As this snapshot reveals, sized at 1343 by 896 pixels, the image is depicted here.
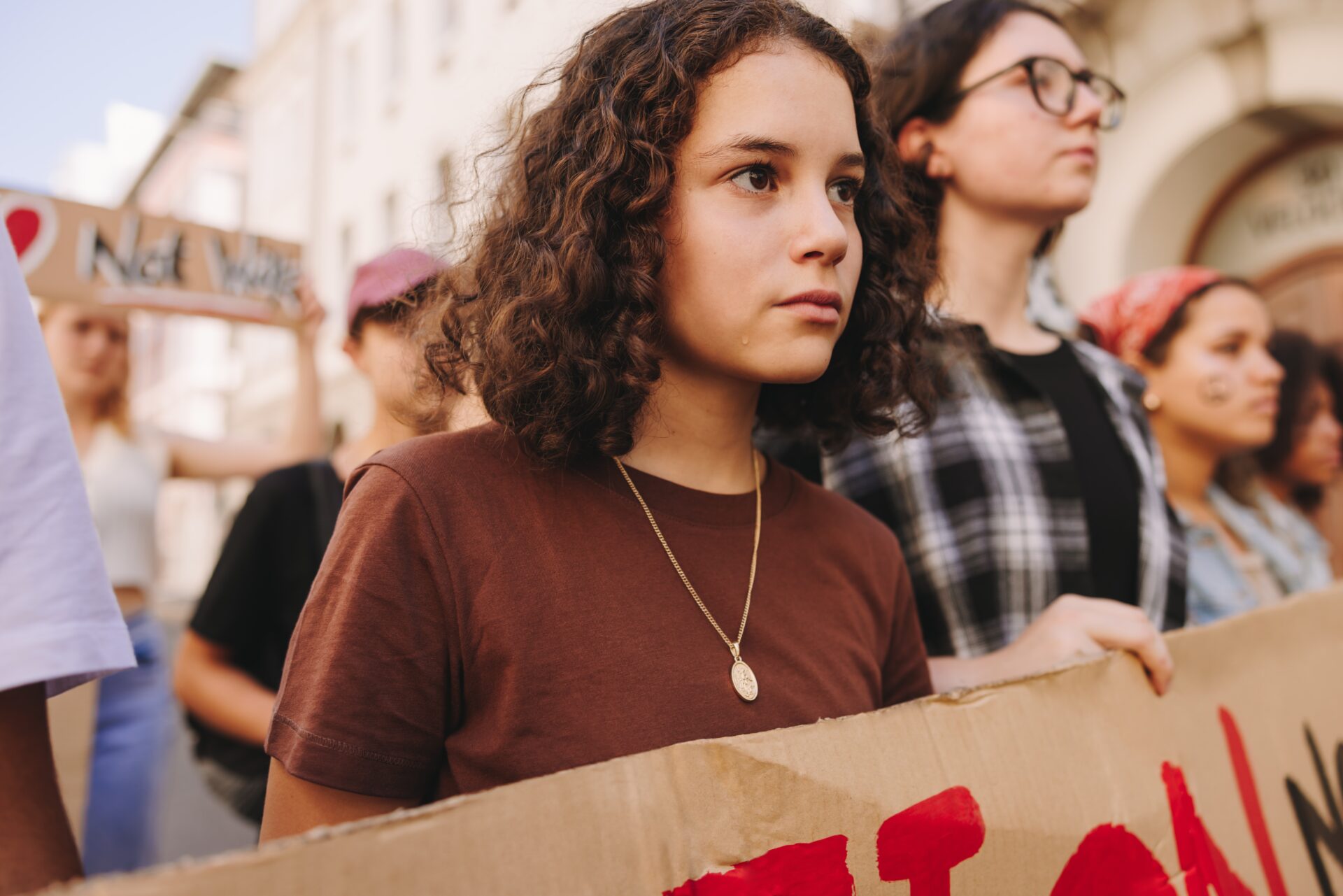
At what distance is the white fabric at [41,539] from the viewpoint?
716mm

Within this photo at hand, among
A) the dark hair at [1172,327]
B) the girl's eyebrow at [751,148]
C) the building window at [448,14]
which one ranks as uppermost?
the building window at [448,14]

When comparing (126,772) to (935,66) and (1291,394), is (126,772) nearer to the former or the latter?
(935,66)

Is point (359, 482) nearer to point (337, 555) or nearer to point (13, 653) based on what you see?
point (337, 555)

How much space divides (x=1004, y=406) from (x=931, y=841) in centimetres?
98

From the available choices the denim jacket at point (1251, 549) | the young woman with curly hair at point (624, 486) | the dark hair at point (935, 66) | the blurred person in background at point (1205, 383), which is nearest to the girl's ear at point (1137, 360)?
the blurred person in background at point (1205, 383)

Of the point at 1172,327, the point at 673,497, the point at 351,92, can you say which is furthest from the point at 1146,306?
Answer: the point at 351,92

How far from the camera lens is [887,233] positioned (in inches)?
57.6

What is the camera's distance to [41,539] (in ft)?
2.42

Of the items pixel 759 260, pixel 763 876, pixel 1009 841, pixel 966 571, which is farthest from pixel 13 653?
pixel 966 571

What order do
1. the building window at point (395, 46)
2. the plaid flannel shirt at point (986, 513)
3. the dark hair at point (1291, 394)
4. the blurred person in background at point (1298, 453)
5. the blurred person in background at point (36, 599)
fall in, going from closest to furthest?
1. the blurred person in background at point (36, 599)
2. the plaid flannel shirt at point (986, 513)
3. the blurred person in background at point (1298, 453)
4. the dark hair at point (1291, 394)
5. the building window at point (395, 46)

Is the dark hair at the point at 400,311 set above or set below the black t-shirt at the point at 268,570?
above

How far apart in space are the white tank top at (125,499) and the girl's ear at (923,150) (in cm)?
211

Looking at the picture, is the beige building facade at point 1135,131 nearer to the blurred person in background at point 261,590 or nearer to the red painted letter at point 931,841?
the blurred person in background at point 261,590

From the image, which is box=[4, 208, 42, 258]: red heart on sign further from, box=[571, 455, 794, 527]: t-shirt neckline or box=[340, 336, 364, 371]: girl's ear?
box=[571, 455, 794, 527]: t-shirt neckline
